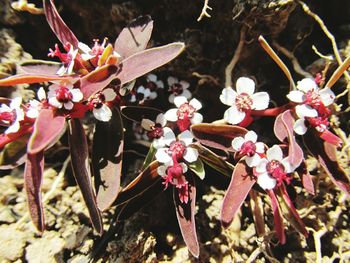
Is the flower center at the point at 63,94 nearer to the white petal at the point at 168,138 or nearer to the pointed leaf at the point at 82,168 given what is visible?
the pointed leaf at the point at 82,168

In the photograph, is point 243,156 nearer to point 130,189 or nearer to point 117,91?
point 130,189

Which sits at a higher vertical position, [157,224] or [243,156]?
[243,156]

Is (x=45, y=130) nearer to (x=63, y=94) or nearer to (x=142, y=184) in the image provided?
(x=63, y=94)

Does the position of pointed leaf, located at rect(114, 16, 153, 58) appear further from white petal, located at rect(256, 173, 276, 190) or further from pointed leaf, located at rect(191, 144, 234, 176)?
white petal, located at rect(256, 173, 276, 190)

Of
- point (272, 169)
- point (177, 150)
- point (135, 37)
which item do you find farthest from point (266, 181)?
point (135, 37)

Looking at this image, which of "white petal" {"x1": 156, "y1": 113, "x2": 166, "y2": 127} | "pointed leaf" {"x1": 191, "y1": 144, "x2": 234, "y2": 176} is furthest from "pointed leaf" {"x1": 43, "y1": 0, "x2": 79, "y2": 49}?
"pointed leaf" {"x1": 191, "y1": 144, "x2": 234, "y2": 176}

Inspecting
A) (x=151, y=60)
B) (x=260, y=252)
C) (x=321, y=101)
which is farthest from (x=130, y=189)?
(x=321, y=101)

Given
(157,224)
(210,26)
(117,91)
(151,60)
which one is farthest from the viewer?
(210,26)
